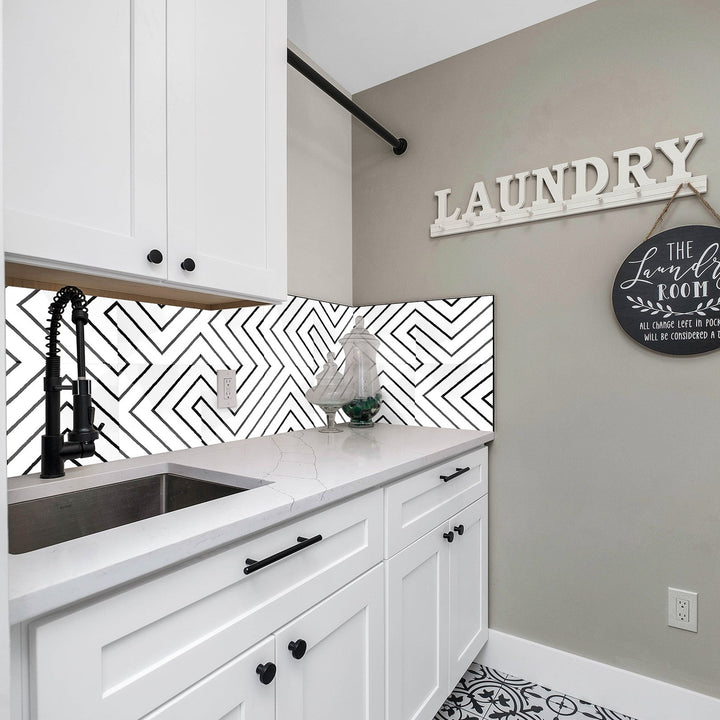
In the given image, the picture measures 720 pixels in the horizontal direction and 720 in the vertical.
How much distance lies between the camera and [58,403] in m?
1.15

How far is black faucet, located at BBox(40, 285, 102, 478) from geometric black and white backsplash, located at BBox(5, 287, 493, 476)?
92mm

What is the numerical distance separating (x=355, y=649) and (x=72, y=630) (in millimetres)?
730

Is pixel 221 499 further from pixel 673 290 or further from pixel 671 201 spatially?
pixel 671 201

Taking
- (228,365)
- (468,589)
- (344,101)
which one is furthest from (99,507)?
(344,101)

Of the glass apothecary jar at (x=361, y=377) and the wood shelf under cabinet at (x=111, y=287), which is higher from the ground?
the wood shelf under cabinet at (x=111, y=287)

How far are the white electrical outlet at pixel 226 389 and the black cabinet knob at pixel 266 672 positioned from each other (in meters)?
0.93

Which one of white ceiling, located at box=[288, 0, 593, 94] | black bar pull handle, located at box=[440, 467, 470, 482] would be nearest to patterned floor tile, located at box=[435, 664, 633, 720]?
black bar pull handle, located at box=[440, 467, 470, 482]

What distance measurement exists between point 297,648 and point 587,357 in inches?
54.5

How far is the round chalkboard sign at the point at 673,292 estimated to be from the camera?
156 cm

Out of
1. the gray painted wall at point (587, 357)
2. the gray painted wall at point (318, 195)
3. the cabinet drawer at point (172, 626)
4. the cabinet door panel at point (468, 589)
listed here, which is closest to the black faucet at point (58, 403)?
the cabinet drawer at point (172, 626)

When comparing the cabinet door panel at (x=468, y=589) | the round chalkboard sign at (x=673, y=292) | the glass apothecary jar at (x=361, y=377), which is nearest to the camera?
the round chalkboard sign at (x=673, y=292)

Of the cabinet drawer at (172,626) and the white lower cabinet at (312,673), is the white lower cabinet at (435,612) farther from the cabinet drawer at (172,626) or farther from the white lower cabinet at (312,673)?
the cabinet drawer at (172,626)

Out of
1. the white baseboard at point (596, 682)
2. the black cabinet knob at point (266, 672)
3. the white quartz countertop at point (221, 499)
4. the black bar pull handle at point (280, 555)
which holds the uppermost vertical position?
the white quartz countertop at point (221, 499)

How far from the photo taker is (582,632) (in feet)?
5.89
